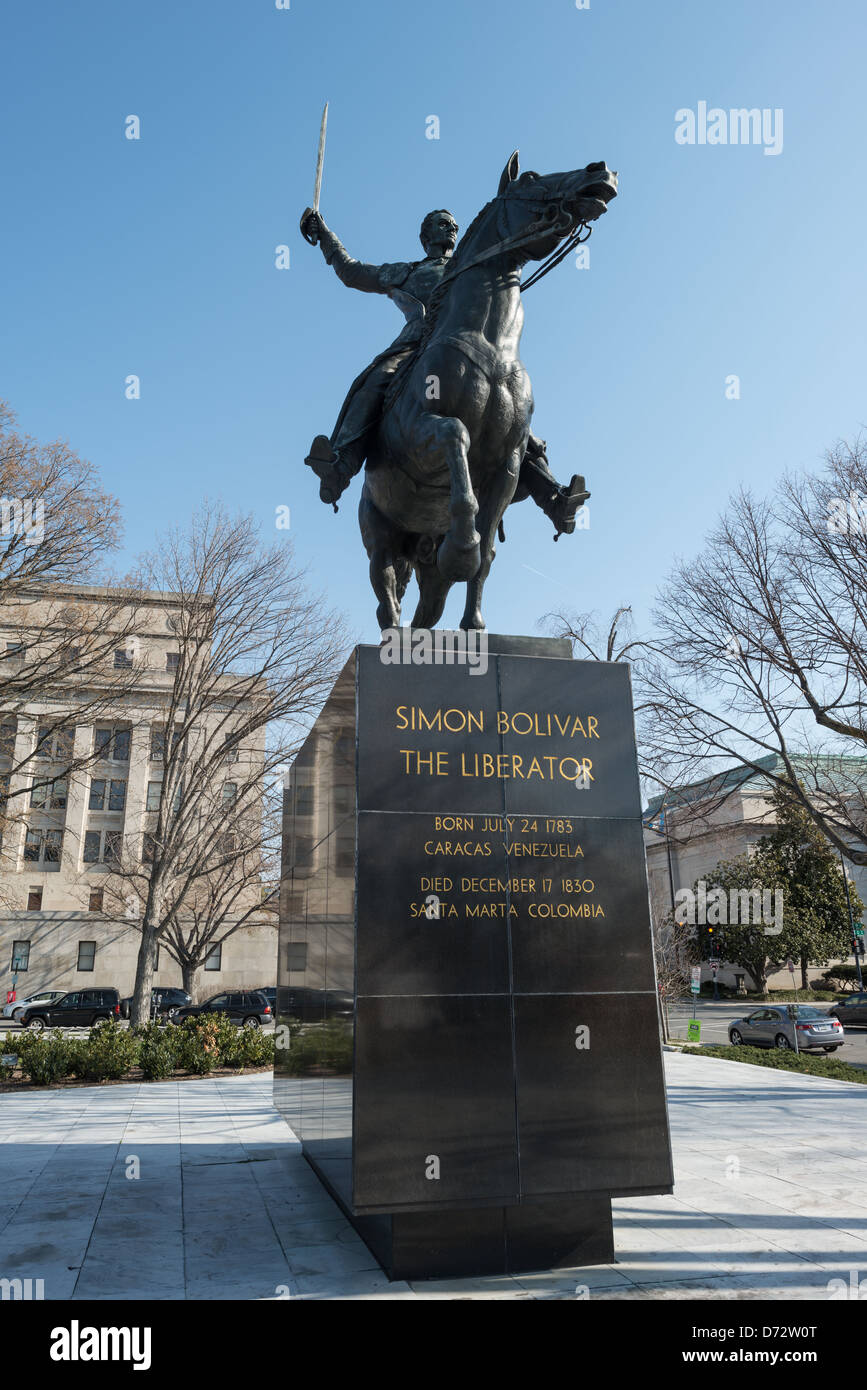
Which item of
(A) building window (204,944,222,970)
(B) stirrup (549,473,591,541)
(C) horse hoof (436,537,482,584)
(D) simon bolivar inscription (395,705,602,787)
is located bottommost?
(A) building window (204,944,222,970)

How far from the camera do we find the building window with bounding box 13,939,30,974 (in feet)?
143

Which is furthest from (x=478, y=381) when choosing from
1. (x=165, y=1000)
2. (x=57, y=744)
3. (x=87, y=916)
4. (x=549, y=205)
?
(x=87, y=916)

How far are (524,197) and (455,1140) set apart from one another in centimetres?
710

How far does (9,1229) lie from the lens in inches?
273

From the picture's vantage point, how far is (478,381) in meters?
7.22

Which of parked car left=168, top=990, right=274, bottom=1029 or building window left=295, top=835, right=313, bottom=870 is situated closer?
building window left=295, top=835, right=313, bottom=870

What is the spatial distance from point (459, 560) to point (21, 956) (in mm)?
44149

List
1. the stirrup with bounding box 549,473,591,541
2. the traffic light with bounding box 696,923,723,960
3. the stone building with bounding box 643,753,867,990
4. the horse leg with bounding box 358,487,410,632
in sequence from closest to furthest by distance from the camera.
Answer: the stirrup with bounding box 549,473,591,541 < the horse leg with bounding box 358,487,410,632 < the stone building with bounding box 643,753,867,990 < the traffic light with bounding box 696,923,723,960

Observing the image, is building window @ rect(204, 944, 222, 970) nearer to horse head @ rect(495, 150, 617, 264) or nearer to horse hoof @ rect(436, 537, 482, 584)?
horse hoof @ rect(436, 537, 482, 584)

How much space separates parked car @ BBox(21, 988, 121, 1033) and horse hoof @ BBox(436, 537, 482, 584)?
34.1 metres

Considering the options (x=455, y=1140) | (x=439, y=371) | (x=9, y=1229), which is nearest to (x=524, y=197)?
(x=439, y=371)

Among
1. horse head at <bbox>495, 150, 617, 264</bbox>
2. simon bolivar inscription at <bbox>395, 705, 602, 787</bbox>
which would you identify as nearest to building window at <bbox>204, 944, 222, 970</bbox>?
simon bolivar inscription at <bbox>395, 705, 602, 787</bbox>

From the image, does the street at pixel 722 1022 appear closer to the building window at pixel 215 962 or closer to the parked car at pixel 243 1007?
the parked car at pixel 243 1007

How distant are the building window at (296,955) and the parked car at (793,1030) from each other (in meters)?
20.4
